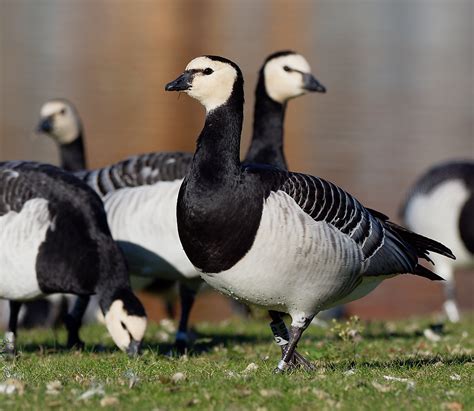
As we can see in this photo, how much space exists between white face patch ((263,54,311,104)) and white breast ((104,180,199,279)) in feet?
5.27

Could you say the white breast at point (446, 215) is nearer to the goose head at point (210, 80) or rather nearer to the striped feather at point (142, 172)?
the striped feather at point (142, 172)

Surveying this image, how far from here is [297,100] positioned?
46.6 m

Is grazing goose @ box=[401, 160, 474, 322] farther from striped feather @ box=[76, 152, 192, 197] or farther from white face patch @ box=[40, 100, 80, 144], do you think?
striped feather @ box=[76, 152, 192, 197]

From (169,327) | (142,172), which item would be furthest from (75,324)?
(169,327)

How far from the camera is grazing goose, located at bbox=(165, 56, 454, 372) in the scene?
24.6ft

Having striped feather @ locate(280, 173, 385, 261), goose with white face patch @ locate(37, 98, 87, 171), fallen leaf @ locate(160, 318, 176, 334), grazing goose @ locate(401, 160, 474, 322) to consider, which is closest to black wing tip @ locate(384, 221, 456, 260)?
striped feather @ locate(280, 173, 385, 261)

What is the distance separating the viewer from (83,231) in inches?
388

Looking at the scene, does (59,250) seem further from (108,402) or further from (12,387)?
(108,402)

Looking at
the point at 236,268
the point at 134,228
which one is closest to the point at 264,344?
the point at 134,228

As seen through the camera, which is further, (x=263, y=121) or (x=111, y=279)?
(x=263, y=121)

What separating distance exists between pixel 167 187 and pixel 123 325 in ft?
5.94

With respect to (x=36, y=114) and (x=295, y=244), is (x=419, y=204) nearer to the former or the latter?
(x=295, y=244)

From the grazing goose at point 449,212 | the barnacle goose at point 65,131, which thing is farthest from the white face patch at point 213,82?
the grazing goose at point 449,212

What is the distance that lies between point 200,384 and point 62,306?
783 centimetres
